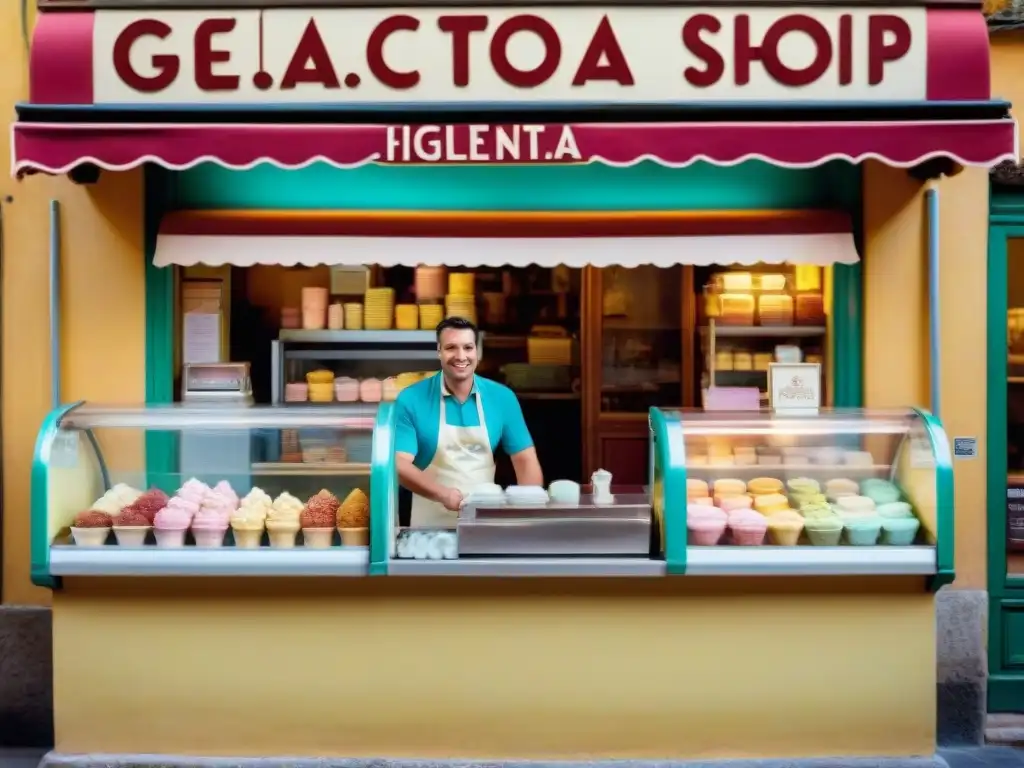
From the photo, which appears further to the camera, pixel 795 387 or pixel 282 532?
pixel 795 387

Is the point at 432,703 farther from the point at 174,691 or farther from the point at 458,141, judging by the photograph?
the point at 458,141

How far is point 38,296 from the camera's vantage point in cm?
681

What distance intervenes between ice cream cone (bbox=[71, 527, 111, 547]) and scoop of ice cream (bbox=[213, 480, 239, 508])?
1.92 ft

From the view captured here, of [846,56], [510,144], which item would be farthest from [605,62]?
[846,56]

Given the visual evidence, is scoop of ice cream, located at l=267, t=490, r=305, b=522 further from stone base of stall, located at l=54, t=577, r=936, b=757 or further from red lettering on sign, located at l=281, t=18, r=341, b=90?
red lettering on sign, located at l=281, t=18, r=341, b=90

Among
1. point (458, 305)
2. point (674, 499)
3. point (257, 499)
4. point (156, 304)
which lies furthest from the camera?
point (458, 305)

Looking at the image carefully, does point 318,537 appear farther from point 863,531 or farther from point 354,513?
point 863,531

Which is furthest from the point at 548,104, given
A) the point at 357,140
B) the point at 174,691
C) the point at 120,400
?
the point at 174,691

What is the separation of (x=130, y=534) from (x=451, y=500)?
157cm

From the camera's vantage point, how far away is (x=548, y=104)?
20.0 ft

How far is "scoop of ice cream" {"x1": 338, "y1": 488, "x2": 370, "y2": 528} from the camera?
577cm

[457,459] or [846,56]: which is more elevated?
[846,56]

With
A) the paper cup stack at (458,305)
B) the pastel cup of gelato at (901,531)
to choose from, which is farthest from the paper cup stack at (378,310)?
the pastel cup of gelato at (901,531)

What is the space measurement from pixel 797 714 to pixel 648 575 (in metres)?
1.03
